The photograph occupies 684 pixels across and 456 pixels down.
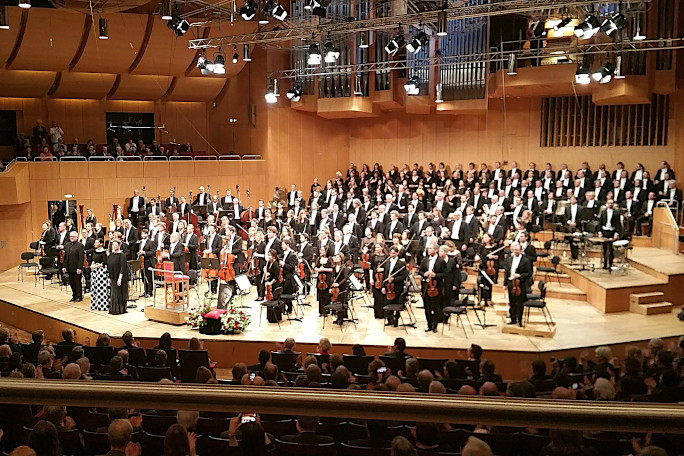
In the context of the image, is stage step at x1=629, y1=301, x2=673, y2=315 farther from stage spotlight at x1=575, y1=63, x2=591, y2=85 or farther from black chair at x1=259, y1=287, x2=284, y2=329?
black chair at x1=259, y1=287, x2=284, y2=329

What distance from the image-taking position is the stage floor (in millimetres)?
9828

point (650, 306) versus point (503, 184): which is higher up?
point (503, 184)

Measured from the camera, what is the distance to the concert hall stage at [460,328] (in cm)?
970

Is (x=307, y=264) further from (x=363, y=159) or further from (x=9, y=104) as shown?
(x=9, y=104)

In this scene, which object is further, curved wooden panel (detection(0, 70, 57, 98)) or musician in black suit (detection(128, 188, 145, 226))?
curved wooden panel (detection(0, 70, 57, 98))

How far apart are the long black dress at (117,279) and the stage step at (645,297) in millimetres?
8983

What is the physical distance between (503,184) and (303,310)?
7.21 m

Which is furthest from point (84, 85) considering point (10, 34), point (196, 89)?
point (196, 89)

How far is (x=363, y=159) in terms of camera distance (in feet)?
77.2

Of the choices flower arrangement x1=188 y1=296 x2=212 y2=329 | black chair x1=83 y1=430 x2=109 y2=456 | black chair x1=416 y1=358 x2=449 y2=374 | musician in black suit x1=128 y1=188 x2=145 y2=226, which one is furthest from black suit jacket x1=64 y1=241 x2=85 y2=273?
black chair x1=83 y1=430 x2=109 y2=456

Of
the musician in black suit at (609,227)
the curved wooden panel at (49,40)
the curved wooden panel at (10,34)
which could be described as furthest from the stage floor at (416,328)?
the curved wooden panel at (49,40)

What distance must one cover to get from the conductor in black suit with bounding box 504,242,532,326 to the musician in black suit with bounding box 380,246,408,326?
5.43 feet

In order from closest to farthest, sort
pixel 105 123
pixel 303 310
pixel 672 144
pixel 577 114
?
pixel 303 310
pixel 672 144
pixel 577 114
pixel 105 123

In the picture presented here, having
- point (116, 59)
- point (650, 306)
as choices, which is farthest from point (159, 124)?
point (650, 306)
